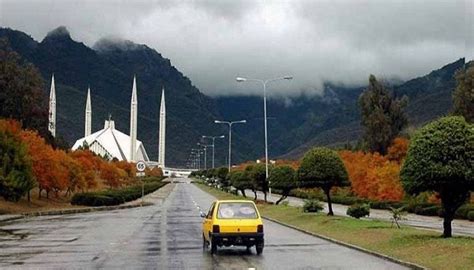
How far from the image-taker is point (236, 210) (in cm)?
2234

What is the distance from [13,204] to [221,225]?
115ft

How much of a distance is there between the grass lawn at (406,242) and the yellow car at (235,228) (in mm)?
3593

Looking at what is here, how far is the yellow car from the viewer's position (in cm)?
2148

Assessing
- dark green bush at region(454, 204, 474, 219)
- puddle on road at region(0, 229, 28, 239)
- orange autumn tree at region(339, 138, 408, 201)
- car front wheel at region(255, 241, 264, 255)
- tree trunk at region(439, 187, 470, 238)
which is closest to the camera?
tree trunk at region(439, 187, 470, 238)

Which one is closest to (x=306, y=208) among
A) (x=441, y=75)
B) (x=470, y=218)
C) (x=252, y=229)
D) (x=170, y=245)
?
(x=470, y=218)

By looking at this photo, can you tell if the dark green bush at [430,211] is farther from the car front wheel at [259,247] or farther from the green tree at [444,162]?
the car front wheel at [259,247]

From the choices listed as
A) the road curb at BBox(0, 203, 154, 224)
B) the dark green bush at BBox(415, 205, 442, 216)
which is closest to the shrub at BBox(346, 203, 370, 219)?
the dark green bush at BBox(415, 205, 442, 216)

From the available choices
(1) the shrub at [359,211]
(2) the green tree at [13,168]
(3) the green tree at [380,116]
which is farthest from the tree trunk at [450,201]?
(3) the green tree at [380,116]

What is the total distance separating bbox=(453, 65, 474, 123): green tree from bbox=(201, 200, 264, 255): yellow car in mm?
50873

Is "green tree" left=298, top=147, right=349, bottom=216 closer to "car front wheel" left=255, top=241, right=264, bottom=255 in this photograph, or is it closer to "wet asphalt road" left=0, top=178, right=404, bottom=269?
"wet asphalt road" left=0, top=178, right=404, bottom=269

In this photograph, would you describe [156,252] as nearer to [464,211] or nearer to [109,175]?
[464,211]

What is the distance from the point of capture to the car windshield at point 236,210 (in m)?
22.1

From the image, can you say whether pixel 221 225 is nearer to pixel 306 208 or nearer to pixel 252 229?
pixel 252 229

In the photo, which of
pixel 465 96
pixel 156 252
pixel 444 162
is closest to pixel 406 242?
pixel 444 162
